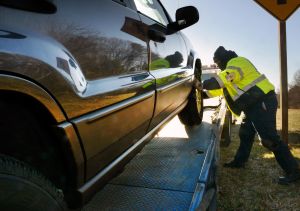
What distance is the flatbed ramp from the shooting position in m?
2.37

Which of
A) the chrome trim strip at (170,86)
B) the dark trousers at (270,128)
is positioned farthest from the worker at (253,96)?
the chrome trim strip at (170,86)

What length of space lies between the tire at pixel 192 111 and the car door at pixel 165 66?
57 cm

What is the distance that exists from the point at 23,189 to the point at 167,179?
1733 mm

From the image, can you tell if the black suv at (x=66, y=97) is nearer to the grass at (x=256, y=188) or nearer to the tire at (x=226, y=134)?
the grass at (x=256, y=188)

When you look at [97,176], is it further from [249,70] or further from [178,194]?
[249,70]

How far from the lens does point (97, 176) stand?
1656mm

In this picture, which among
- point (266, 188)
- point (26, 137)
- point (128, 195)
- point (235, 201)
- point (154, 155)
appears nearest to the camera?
point (26, 137)

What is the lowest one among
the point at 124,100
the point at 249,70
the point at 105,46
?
the point at 249,70

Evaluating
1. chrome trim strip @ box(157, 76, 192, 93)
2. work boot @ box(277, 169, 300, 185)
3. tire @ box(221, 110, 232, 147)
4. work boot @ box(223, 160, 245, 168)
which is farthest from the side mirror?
tire @ box(221, 110, 232, 147)

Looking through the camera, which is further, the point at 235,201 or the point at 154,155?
the point at 235,201

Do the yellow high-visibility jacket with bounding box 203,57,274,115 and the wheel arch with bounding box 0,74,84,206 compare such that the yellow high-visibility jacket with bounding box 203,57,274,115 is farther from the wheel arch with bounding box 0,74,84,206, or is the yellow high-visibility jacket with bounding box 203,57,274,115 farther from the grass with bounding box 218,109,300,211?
the wheel arch with bounding box 0,74,84,206

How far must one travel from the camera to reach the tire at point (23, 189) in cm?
111

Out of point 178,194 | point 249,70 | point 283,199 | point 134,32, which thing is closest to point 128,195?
point 178,194

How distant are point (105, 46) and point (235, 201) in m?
2.86
